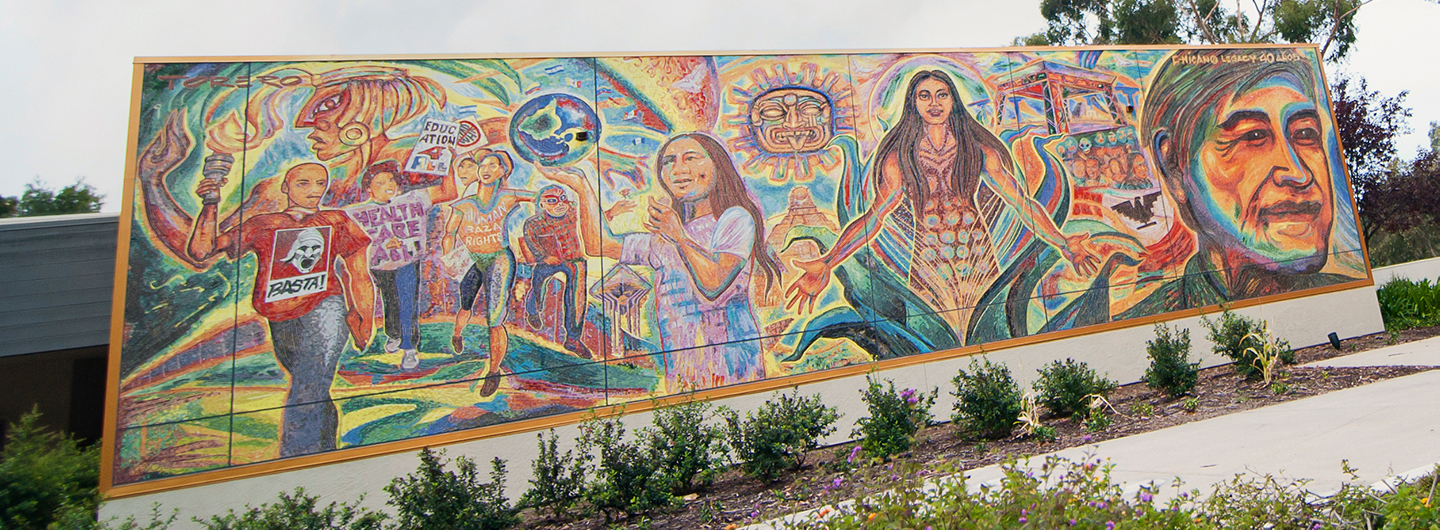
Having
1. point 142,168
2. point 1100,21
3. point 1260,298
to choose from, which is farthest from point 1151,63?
point 1100,21

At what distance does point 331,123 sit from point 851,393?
588 cm

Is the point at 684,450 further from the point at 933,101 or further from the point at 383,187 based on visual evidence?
the point at 933,101

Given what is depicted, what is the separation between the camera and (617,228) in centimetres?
789

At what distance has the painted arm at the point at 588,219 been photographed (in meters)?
7.79

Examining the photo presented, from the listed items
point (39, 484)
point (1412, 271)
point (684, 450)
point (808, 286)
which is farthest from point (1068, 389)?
point (1412, 271)

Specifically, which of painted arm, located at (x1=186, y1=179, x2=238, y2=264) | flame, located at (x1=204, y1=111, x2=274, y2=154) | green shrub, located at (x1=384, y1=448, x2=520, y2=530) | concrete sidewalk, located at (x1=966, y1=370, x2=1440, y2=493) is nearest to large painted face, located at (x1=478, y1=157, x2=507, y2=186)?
flame, located at (x1=204, y1=111, x2=274, y2=154)

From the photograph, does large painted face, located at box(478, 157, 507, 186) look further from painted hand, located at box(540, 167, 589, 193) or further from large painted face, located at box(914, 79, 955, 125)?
large painted face, located at box(914, 79, 955, 125)

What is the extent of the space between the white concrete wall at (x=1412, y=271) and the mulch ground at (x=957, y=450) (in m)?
7.48

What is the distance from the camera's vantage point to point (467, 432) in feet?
23.4

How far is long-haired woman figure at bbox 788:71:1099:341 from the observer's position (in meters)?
8.78

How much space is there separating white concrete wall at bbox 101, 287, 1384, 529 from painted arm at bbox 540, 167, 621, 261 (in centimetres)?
168

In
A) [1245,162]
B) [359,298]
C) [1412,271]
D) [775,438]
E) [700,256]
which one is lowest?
[775,438]

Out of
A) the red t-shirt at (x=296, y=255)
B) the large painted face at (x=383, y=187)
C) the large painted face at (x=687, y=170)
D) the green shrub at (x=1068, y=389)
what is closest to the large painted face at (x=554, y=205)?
the large painted face at (x=687, y=170)

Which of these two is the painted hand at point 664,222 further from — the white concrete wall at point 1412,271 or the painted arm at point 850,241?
the white concrete wall at point 1412,271
